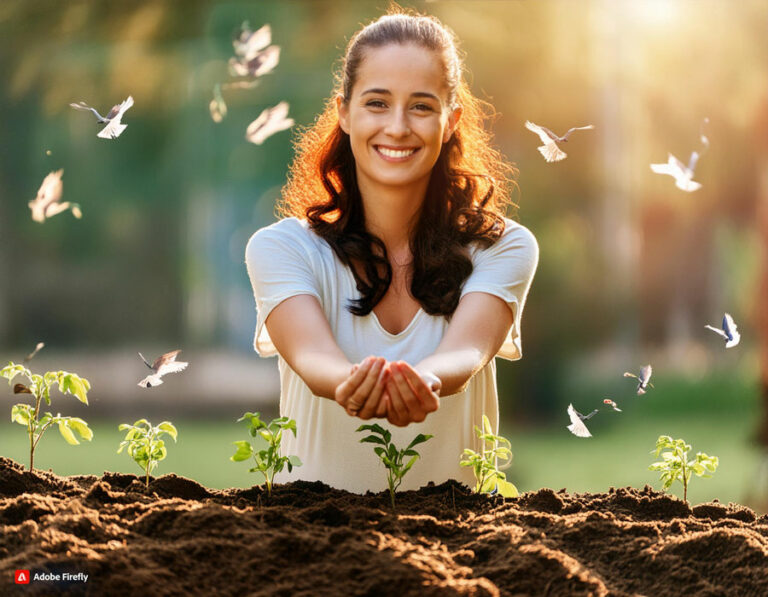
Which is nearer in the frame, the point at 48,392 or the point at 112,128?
the point at 48,392

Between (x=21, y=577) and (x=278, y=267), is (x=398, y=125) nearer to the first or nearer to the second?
(x=278, y=267)

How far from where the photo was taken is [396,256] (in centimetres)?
235

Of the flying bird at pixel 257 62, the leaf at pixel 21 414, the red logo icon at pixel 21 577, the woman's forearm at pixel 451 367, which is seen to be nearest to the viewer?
the red logo icon at pixel 21 577

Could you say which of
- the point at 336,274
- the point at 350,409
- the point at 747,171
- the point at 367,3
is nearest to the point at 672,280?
the point at 747,171

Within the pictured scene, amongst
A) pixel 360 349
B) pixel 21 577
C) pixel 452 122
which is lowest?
pixel 21 577

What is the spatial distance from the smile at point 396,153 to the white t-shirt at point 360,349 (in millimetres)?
286

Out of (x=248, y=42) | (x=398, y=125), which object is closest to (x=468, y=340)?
(x=398, y=125)

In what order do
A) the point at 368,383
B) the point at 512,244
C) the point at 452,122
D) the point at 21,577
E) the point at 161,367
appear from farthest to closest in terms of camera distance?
the point at 452,122
the point at 512,244
the point at 161,367
the point at 368,383
the point at 21,577

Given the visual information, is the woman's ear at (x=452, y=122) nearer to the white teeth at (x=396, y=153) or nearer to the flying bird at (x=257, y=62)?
the white teeth at (x=396, y=153)

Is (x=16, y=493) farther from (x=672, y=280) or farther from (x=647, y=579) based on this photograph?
(x=672, y=280)

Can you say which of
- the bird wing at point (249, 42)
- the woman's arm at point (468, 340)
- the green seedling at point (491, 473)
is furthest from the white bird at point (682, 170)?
the bird wing at point (249, 42)

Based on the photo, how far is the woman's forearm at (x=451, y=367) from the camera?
181 cm

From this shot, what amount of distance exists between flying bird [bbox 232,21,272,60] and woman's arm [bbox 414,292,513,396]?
2.75 feet

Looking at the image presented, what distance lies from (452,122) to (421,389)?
0.97 metres
